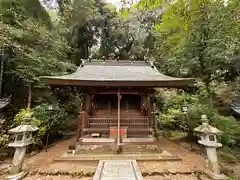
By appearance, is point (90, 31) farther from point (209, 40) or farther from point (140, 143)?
point (140, 143)

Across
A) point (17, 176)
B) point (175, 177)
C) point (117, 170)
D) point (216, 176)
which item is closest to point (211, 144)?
point (216, 176)

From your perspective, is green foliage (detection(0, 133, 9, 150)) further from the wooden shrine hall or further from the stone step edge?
the wooden shrine hall

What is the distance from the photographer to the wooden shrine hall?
Result: 541cm

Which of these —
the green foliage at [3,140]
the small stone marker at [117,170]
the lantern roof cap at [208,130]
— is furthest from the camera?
the green foliage at [3,140]

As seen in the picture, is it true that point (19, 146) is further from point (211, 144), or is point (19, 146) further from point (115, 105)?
point (211, 144)

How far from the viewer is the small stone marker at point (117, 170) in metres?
3.82

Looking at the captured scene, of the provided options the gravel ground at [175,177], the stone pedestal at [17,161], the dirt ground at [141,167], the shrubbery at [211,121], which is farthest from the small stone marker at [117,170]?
the shrubbery at [211,121]

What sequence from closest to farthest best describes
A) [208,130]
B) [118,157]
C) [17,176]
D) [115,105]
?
[17,176] → [208,130] → [118,157] → [115,105]

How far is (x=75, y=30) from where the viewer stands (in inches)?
547

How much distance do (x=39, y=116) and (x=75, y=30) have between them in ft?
31.9

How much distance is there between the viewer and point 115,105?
24.0 ft

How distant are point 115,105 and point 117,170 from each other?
344 cm

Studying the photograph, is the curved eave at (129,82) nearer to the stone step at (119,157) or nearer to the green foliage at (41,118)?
the green foliage at (41,118)

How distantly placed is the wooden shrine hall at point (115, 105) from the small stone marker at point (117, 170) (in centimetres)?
105
